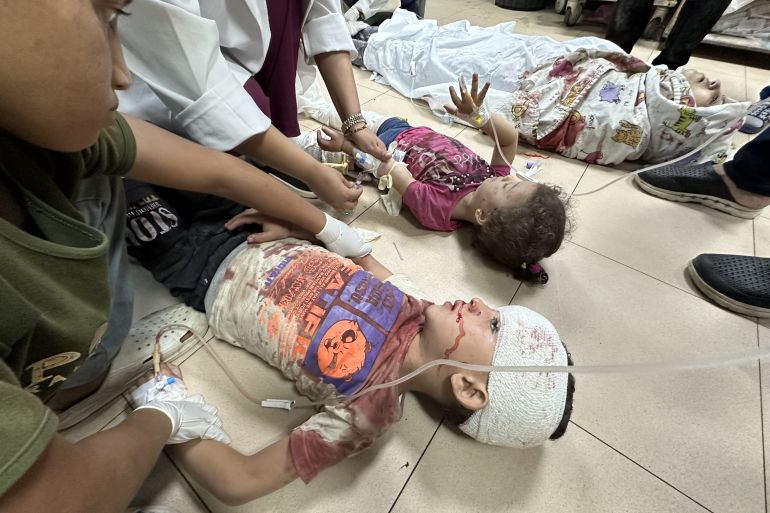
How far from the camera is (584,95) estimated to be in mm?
1435

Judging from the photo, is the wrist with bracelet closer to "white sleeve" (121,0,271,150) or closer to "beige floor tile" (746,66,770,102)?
"white sleeve" (121,0,271,150)

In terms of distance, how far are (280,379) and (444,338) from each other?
14.9 inches

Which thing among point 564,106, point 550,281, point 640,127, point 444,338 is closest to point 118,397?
point 444,338

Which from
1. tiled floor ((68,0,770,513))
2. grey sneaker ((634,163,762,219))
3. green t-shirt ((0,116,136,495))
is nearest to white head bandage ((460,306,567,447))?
tiled floor ((68,0,770,513))

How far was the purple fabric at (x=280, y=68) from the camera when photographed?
918 mm

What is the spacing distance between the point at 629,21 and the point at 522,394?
7.26 feet

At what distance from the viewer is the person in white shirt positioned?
24.4 inches

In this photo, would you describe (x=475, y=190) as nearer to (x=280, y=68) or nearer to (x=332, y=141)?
(x=332, y=141)

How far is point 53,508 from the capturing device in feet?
1.06

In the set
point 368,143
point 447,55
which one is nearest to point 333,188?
point 368,143

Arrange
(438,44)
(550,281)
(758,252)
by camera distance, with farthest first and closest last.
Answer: (438,44), (758,252), (550,281)

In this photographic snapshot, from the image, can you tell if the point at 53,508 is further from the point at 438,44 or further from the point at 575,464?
the point at 438,44

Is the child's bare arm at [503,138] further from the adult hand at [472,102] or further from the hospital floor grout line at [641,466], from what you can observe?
the hospital floor grout line at [641,466]

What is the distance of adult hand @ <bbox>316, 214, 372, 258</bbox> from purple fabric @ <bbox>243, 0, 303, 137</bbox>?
352 millimetres
